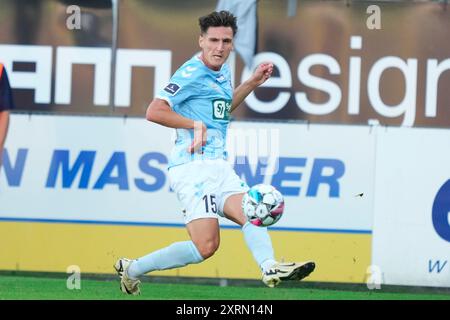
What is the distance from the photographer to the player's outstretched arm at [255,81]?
9.45 metres

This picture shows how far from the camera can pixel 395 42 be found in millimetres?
12055

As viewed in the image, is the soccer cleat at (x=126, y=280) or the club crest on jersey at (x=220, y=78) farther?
the soccer cleat at (x=126, y=280)

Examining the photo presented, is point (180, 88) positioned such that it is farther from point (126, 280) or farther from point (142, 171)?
point (142, 171)

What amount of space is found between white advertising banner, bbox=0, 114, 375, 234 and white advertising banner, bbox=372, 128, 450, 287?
0.14 meters

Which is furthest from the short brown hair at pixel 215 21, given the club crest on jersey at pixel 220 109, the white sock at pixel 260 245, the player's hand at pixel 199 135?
the white sock at pixel 260 245

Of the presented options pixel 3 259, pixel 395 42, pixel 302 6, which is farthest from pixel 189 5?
pixel 3 259

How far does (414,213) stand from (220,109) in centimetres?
317

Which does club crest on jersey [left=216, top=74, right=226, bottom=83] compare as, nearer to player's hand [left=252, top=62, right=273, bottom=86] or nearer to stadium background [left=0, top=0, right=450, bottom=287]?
player's hand [left=252, top=62, right=273, bottom=86]

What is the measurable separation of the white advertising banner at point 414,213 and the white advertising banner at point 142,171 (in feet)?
0.45

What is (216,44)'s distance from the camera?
9.31 m

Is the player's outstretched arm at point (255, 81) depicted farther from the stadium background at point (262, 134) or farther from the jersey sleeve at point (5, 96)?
the stadium background at point (262, 134)

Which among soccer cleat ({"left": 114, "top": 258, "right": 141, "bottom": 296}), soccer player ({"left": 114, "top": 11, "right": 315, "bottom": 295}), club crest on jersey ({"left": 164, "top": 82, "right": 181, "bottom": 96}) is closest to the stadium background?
soccer cleat ({"left": 114, "top": 258, "right": 141, "bottom": 296})

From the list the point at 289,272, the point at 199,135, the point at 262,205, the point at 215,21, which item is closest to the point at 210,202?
the point at 262,205

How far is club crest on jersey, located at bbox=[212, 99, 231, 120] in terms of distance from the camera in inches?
370
